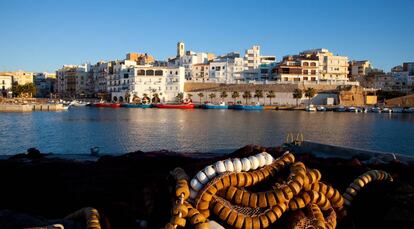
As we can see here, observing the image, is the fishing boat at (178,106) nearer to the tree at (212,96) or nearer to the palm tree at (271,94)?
the tree at (212,96)

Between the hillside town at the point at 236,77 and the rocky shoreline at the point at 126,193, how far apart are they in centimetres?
7873

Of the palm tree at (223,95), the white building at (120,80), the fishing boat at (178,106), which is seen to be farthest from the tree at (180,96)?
the white building at (120,80)

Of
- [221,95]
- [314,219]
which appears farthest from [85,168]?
[221,95]

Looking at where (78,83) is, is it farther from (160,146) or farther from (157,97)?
(160,146)

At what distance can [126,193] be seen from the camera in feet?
20.2

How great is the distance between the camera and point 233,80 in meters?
95.2

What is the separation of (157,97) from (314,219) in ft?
290

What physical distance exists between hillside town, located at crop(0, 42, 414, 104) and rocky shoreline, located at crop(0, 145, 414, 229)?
78725 mm

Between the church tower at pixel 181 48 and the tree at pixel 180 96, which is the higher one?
the church tower at pixel 181 48

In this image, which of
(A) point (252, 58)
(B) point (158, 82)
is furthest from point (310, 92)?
(B) point (158, 82)

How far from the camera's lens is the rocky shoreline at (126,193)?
5.11 meters

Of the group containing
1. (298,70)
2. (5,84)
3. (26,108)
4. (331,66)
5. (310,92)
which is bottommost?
(26,108)

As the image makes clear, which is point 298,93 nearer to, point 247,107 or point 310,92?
point 310,92

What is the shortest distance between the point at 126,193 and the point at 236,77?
9008cm
